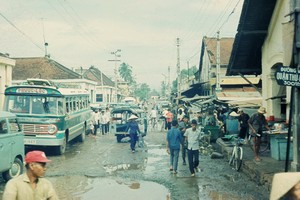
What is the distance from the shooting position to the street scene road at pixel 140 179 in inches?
374

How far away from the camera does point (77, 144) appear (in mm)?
20703

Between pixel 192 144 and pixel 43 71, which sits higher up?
pixel 43 71

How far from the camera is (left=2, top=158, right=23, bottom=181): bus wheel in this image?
411 inches

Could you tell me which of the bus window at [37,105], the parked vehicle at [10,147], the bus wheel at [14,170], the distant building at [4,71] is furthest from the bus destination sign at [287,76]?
the distant building at [4,71]

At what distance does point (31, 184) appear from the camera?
4121 millimetres

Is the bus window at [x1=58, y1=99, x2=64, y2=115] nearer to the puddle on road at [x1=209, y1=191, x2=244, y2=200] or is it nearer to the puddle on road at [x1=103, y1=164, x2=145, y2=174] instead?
the puddle on road at [x1=103, y1=164, x2=145, y2=174]

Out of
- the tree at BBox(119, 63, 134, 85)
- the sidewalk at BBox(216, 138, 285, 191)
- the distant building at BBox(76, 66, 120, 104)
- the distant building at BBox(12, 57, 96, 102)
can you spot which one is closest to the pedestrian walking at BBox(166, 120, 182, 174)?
the sidewalk at BBox(216, 138, 285, 191)

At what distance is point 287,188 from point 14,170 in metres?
9.33

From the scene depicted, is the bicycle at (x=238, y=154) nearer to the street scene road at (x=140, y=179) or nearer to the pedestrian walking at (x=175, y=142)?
the street scene road at (x=140, y=179)

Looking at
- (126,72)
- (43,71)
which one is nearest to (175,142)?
(43,71)

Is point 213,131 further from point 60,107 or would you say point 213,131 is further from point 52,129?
point 52,129

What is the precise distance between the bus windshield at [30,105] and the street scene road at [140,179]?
199cm

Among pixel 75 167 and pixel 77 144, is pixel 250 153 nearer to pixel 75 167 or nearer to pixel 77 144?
pixel 75 167

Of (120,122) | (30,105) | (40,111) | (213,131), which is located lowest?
(213,131)
